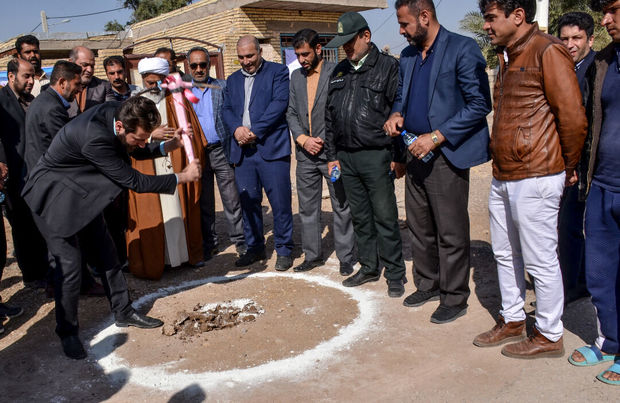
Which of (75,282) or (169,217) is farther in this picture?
(169,217)

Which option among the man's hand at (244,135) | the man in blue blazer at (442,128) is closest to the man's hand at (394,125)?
the man in blue blazer at (442,128)

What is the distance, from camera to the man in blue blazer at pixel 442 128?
3867mm

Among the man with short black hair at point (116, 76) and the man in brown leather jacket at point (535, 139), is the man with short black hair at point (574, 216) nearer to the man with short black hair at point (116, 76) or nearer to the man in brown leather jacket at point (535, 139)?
the man in brown leather jacket at point (535, 139)

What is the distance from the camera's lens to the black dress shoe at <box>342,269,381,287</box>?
16.6ft

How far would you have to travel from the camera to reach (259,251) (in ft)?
19.7

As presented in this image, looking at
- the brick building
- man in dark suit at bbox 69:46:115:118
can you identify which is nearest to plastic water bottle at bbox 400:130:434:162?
man in dark suit at bbox 69:46:115:118

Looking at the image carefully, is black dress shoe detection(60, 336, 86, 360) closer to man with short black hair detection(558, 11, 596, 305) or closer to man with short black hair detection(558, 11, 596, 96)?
man with short black hair detection(558, 11, 596, 305)

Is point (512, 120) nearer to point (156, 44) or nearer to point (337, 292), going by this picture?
point (337, 292)

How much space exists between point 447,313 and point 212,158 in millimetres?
3156

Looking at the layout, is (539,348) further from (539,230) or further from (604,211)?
(604,211)

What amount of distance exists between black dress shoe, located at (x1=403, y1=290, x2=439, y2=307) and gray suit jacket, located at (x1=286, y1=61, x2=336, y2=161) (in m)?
1.58

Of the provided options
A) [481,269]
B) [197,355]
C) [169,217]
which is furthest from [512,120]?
[169,217]

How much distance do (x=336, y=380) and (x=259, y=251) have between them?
273cm

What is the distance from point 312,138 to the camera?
17.1 feet
